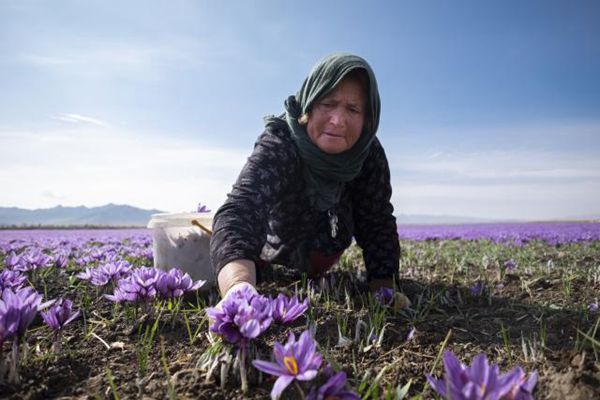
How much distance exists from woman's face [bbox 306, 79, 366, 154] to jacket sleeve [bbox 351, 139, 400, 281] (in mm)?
484

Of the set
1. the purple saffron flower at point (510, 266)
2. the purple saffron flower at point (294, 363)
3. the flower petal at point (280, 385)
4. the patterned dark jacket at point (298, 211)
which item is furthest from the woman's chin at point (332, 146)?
the purple saffron flower at point (510, 266)

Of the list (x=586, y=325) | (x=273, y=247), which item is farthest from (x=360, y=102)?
(x=586, y=325)

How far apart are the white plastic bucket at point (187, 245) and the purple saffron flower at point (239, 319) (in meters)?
1.35

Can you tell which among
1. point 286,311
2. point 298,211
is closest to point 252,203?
point 298,211

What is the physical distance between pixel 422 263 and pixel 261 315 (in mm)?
2952

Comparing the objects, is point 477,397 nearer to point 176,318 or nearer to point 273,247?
point 176,318

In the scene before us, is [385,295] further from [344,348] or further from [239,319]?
[239,319]

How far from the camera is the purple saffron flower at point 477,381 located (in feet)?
2.67

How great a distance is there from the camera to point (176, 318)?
5.64 ft

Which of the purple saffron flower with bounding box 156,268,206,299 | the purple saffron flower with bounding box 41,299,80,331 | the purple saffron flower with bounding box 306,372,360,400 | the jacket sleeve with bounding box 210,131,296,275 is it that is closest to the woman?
the jacket sleeve with bounding box 210,131,296,275

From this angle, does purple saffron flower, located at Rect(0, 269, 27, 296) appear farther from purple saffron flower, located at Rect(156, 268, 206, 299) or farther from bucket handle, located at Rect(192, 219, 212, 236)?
bucket handle, located at Rect(192, 219, 212, 236)

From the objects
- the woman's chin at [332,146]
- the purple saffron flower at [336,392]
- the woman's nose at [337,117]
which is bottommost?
the purple saffron flower at [336,392]

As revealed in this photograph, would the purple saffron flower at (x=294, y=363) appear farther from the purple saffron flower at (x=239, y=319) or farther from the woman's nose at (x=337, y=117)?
the woman's nose at (x=337, y=117)

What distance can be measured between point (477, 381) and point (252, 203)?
48.9 inches
